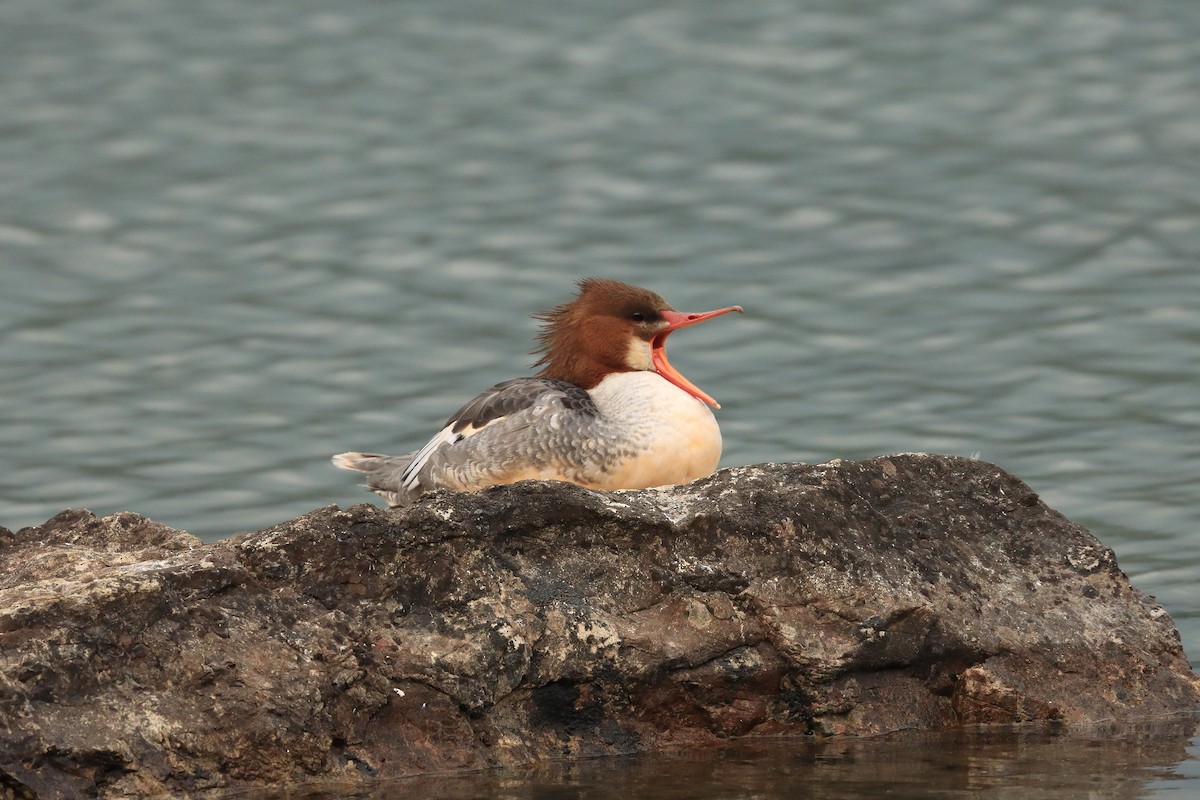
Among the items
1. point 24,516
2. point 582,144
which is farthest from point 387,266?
point 24,516

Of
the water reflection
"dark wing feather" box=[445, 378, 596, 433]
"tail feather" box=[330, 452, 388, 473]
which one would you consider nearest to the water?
"tail feather" box=[330, 452, 388, 473]

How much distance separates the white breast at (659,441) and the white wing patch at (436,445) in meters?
0.50

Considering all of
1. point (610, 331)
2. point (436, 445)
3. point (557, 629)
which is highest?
point (610, 331)

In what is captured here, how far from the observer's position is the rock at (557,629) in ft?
15.4

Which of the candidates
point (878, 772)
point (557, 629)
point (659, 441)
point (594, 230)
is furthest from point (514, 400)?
point (594, 230)

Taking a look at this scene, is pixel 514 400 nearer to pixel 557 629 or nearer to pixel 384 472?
pixel 384 472

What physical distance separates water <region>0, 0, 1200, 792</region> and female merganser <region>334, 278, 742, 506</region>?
214 cm

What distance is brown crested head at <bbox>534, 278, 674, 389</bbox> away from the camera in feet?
23.7

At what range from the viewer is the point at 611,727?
204 inches

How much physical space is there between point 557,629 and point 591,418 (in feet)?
5.73

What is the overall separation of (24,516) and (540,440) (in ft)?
11.9

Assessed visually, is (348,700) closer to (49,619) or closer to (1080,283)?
(49,619)

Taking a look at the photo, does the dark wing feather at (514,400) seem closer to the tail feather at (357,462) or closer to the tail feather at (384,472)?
the tail feather at (384,472)

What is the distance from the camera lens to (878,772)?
4.96 meters
